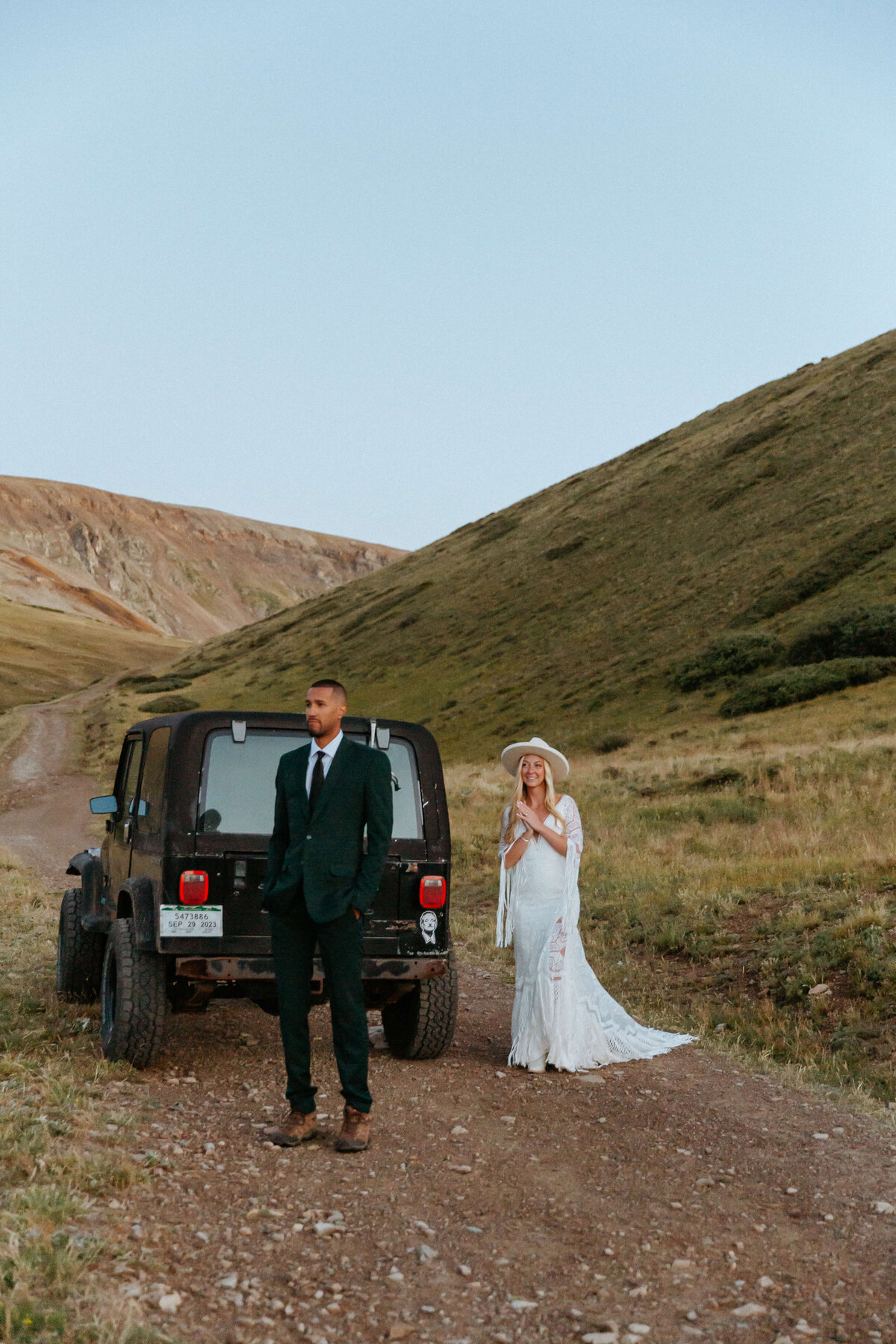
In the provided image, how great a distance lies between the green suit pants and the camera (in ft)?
Result: 16.6

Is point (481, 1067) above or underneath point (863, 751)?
underneath

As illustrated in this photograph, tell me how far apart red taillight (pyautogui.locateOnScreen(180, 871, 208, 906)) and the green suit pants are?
98 centimetres

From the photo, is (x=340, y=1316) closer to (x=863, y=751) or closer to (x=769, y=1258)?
(x=769, y=1258)

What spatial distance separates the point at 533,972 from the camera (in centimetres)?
683

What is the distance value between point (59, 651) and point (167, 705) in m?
45.2

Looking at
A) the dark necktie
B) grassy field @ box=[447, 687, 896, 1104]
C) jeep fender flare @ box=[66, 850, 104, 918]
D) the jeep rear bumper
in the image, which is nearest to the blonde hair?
the jeep rear bumper

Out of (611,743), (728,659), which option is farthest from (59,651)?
(611,743)

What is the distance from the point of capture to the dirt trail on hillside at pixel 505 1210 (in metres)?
3.53

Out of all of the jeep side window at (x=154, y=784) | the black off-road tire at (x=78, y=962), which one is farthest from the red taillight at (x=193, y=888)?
the black off-road tire at (x=78, y=962)

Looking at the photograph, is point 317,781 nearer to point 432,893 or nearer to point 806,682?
point 432,893

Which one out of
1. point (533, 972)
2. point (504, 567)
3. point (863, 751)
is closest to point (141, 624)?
point (504, 567)

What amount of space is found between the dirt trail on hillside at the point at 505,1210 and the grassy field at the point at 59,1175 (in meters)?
0.07

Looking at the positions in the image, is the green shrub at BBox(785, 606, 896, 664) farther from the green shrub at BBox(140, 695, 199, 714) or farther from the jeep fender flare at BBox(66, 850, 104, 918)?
the green shrub at BBox(140, 695, 199, 714)

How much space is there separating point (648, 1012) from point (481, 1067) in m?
2.30
